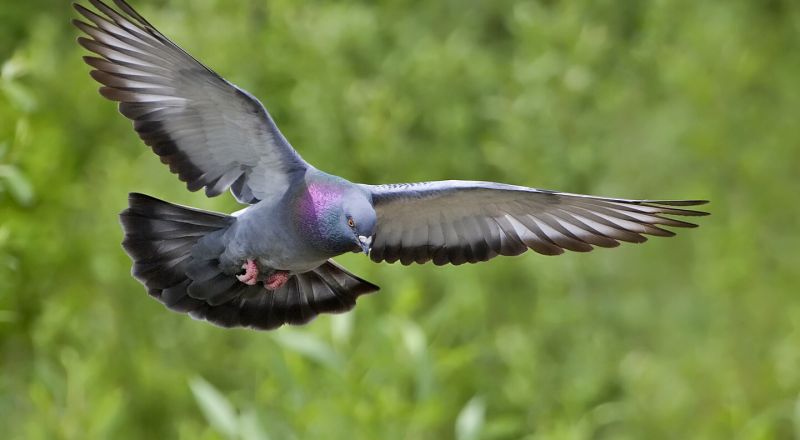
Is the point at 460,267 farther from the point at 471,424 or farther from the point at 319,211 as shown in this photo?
the point at 319,211

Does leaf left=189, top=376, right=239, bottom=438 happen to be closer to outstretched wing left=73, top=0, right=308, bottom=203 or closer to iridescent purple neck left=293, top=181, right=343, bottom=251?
outstretched wing left=73, top=0, right=308, bottom=203

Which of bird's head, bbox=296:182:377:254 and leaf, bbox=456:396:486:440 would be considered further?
leaf, bbox=456:396:486:440

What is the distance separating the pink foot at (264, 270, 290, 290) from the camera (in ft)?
10.8

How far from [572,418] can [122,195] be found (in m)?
2.19

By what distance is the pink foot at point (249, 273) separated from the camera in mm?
3193

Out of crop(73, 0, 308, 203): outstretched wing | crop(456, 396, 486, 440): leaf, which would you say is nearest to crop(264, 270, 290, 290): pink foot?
crop(73, 0, 308, 203): outstretched wing

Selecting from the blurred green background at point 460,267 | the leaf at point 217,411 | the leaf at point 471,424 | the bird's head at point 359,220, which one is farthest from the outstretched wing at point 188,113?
the leaf at point 471,424

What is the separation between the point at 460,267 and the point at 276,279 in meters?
2.91

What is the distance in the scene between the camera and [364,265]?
545cm

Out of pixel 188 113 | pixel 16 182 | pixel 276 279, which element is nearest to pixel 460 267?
pixel 276 279

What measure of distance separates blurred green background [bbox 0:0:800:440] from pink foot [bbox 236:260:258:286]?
65 cm

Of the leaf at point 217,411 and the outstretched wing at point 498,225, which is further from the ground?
the outstretched wing at point 498,225

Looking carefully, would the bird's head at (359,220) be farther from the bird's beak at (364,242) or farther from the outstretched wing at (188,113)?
the outstretched wing at (188,113)

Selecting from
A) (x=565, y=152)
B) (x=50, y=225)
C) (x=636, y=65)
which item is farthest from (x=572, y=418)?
(x=636, y=65)
